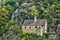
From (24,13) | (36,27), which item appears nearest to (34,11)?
(24,13)

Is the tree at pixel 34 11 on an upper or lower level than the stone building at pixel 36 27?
upper

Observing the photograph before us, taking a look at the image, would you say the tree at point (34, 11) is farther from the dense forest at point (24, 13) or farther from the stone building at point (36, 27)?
the stone building at point (36, 27)

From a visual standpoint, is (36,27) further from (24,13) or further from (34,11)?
(24,13)

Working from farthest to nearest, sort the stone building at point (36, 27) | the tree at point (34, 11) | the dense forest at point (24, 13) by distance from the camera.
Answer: the tree at point (34, 11)
the stone building at point (36, 27)
the dense forest at point (24, 13)

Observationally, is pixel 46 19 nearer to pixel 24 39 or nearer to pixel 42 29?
pixel 42 29

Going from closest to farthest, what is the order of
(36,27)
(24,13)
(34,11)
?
(36,27)
(34,11)
(24,13)

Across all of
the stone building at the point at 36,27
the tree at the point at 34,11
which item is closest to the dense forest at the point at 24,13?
the tree at the point at 34,11

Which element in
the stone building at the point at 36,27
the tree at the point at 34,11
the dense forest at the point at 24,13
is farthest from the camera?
the tree at the point at 34,11

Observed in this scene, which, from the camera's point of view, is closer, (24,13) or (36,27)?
(36,27)
